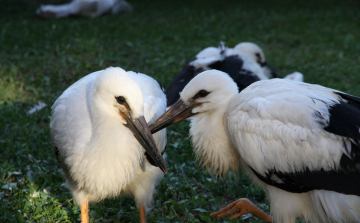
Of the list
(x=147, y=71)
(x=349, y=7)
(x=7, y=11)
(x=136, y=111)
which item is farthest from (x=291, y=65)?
(x=7, y=11)

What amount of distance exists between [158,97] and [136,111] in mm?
1010

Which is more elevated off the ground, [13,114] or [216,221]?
[216,221]

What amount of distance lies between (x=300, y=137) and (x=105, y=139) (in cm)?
137

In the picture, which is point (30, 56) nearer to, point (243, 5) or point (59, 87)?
point (59, 87)

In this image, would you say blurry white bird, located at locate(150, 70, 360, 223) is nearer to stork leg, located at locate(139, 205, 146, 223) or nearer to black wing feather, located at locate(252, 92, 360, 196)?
black wing feather, located at locate(252, 92, 360, 196)

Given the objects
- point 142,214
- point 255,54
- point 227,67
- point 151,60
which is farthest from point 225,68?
point 142,214

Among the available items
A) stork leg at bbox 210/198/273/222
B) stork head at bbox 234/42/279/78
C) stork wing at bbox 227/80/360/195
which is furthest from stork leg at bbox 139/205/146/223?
stork head at bbox 234/42/279/78

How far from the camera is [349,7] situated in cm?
1281

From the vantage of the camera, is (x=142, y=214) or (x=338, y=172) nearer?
(x=338, y=172)

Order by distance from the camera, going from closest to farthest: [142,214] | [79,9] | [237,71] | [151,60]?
1. [142,214]
2. [237,71]
3. [151,60]
4. [79,9]

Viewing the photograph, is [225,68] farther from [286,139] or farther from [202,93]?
[286,139]

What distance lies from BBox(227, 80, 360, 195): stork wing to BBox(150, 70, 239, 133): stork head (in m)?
0.21

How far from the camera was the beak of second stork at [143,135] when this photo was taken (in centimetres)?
323

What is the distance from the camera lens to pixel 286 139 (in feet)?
10.6
